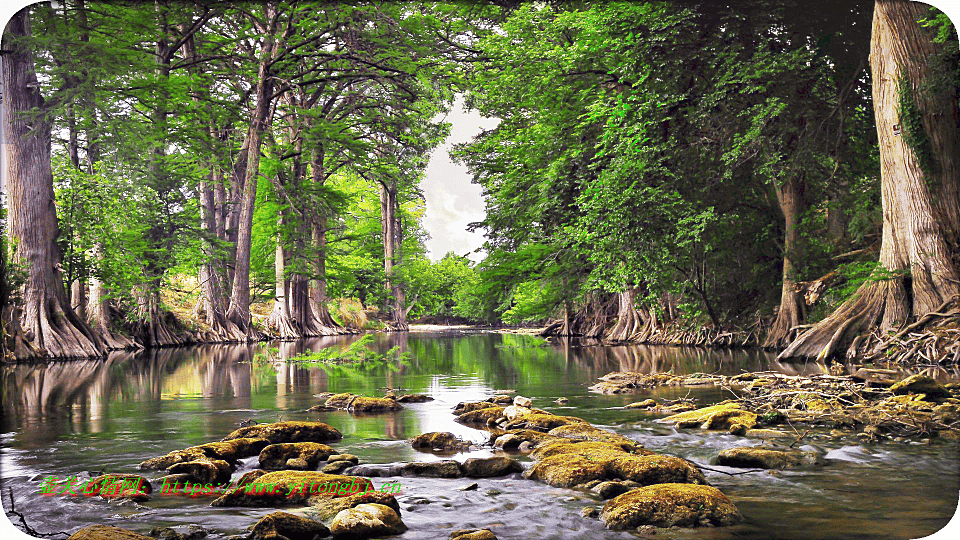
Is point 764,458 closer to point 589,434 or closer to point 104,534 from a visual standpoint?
point 589,434

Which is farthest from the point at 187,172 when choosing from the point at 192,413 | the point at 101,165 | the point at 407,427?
the point at 407,427

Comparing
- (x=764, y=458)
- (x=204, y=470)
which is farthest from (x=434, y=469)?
(x=764, y=458)

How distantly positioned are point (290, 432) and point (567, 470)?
6.65ft

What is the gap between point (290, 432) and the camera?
476 centimetres

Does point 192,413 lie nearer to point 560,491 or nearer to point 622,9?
point 560,491

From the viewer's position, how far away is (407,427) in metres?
5.46

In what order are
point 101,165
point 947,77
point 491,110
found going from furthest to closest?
point 491,110 < point 101,165 < point 947,77

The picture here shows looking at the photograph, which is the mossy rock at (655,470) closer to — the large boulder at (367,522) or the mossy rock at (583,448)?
the mossy rock at (583,448)

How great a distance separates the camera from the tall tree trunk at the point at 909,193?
9.41 meters

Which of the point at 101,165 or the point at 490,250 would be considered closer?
the point at 101,165

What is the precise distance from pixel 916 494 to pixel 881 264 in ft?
25.6

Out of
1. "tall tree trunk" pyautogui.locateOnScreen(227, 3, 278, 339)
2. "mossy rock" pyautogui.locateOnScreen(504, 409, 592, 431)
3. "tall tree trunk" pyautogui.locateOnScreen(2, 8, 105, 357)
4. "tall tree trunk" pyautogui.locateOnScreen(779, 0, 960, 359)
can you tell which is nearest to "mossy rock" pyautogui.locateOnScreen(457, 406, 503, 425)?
"mossy rock" pyautogui.locateOnScreen(504, 409, 592, 431)

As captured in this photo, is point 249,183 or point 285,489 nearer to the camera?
point 285,489

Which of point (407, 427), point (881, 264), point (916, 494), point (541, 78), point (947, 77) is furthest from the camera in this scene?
point (541, 78)
